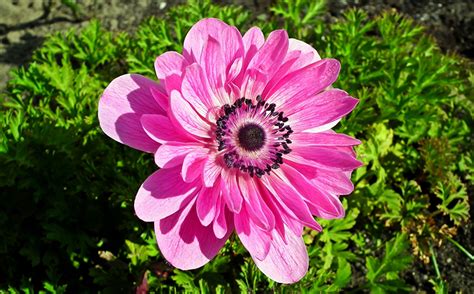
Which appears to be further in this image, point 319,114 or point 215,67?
point 319,114

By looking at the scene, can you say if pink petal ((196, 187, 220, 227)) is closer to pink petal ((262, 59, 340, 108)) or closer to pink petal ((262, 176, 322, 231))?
pink petal ((262, 176, 322, 231))

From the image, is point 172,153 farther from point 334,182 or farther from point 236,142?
point 334,182

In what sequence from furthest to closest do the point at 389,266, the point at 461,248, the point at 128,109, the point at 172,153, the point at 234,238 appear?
the point at 461,248, the point at 389,266, the point at 234,238, the point at 128,109, the point at 172,153

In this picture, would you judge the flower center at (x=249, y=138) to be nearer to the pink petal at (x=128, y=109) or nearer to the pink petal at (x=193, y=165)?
the pink petal at (x=193, y=165)

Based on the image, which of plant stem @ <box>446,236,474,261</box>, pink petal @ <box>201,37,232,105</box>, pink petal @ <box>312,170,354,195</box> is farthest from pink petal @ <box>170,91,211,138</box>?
plant stem @ <box>446,236,474,261</box>

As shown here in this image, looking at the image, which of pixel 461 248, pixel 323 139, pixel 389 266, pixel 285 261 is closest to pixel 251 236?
pixel 285 261

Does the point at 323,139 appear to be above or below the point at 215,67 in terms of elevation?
below
